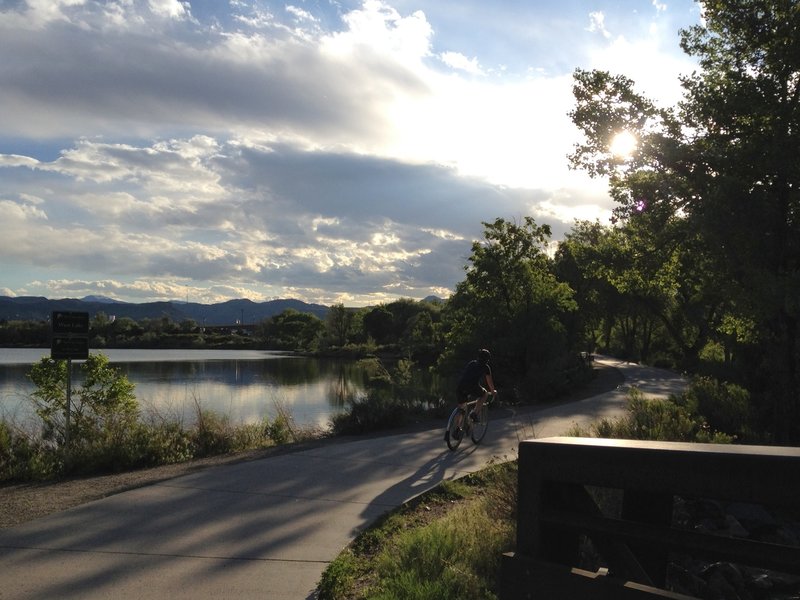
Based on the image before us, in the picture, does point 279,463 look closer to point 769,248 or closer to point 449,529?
point 449,529

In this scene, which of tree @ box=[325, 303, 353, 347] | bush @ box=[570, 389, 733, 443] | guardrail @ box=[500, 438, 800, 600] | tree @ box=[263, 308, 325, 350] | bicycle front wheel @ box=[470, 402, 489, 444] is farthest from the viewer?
tree @ box=[263, 308, 325, 350]

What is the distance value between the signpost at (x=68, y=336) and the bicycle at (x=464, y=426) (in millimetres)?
5818

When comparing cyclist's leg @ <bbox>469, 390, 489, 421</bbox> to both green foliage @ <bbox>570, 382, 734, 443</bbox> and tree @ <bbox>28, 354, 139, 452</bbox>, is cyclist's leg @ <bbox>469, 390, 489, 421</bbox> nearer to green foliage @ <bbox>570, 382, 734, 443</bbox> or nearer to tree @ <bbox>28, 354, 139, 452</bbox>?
green foliage @ <bbox>570, 382, 734, 443</bbox>

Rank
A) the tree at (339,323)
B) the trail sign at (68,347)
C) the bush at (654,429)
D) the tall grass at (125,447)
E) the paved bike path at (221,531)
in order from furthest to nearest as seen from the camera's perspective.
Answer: the tree at (339,323), the trail sign at (68,347), the tall grass at (125,447), the bush at (654,429), the paved bike path at (221,531)

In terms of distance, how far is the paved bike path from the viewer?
4750 millimetres

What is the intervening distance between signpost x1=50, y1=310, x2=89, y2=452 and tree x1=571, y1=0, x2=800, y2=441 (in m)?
9.53

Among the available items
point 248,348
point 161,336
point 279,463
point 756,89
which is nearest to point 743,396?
point 756,89

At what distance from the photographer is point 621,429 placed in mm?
9352

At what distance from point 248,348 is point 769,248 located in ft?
409

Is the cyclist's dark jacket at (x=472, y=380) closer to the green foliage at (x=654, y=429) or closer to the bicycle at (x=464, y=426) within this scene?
the bicycle at (x=464, y=426)

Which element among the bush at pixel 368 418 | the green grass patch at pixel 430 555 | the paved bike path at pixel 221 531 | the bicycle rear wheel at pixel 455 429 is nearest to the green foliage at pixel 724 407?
the bicycle rear wheel at pixel 455 429

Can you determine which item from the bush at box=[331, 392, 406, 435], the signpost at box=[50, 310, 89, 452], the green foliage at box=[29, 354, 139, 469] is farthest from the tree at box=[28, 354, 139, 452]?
the bush at box=[331, 392, 406, 435]

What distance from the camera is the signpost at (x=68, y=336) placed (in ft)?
32.6

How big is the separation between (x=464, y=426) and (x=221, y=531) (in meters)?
5.85
